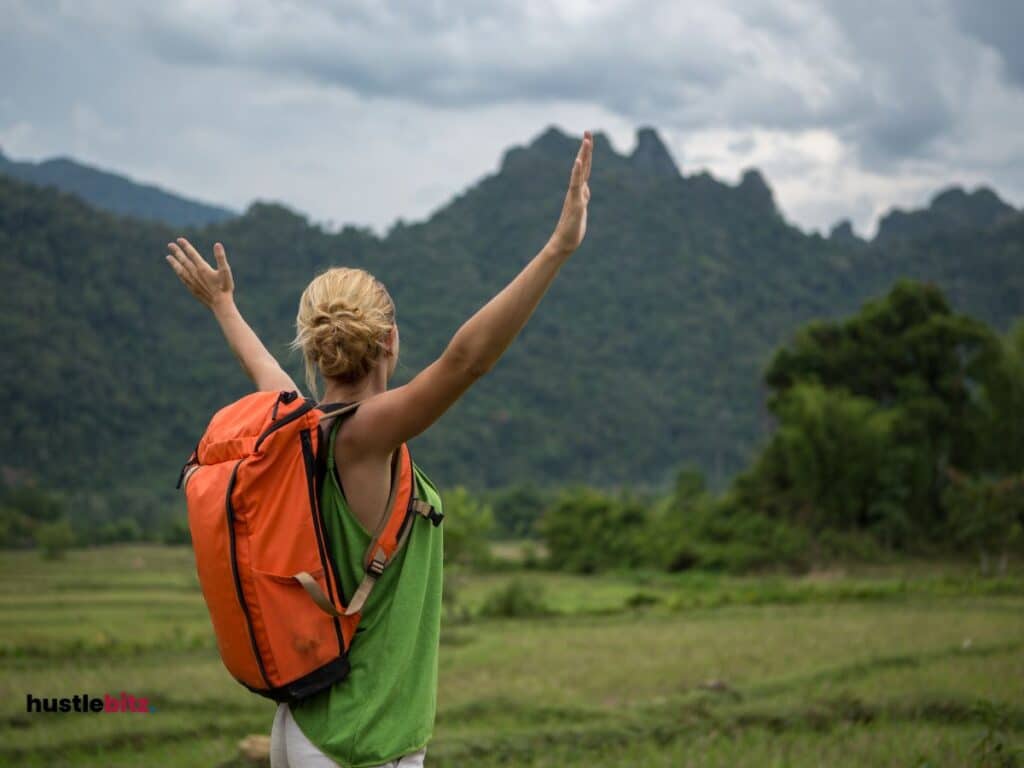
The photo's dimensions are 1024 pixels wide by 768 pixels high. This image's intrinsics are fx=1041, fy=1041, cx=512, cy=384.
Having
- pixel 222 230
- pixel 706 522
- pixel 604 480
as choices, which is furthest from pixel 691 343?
pixel 706 522

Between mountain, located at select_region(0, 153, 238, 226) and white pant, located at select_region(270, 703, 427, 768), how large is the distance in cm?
9759

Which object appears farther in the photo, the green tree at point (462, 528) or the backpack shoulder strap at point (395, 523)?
the green tree at point (462, 528)

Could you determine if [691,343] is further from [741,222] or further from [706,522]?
[706,522]

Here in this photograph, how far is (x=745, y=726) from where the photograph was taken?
7.58 meters

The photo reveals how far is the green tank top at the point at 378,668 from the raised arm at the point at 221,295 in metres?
0.64

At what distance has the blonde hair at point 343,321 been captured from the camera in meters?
1.93

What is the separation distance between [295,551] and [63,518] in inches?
1342

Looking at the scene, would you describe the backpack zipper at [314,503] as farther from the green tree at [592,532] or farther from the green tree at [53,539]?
the green tree at [592,532]

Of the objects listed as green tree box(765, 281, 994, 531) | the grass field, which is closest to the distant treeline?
green tree box(765, 281, 994, 531)

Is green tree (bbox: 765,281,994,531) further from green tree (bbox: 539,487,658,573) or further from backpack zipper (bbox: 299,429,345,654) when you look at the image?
backpack zipper (bbox: 299,429,345,654)

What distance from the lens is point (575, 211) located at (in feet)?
6.12

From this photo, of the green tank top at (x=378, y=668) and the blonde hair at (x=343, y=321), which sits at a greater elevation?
the blonde hair at (x=343, y=321)

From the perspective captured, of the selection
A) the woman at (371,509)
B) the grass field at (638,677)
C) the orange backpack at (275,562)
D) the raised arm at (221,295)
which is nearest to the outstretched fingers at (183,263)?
the raised arm at (221,295)

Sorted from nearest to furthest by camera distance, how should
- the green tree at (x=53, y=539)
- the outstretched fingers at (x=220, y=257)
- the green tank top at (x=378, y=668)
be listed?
the green tank top at (x=378, y=668), the outstretched fingers at (x=220, y=257), the green tree at (x=53, y=539)
